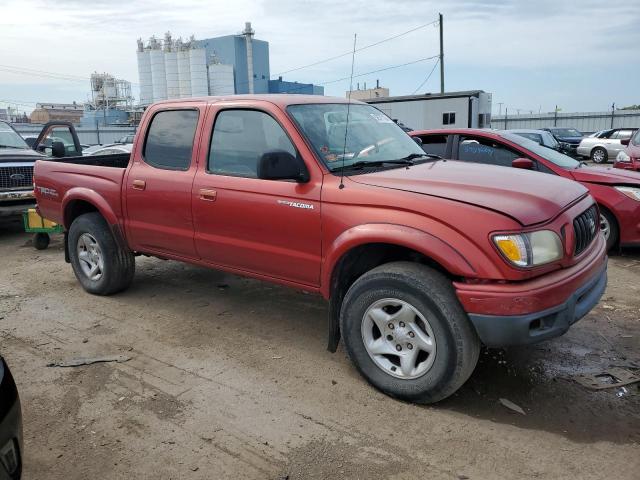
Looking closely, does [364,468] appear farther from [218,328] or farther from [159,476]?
[218,328]

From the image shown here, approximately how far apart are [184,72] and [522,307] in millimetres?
52551

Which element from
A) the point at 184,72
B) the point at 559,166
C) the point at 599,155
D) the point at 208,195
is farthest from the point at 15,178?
the point at 184,72

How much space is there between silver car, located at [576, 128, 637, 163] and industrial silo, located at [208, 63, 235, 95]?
3545cm

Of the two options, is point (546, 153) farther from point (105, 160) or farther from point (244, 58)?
point (244, 58)

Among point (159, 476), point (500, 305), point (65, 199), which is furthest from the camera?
point (65, 199)

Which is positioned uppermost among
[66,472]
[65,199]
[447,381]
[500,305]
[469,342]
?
[65,199]

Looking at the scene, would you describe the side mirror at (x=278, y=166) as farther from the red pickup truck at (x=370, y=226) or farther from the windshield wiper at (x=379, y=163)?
the windshield wiper at (x=379, y=163)

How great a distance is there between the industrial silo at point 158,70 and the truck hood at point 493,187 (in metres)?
52.4

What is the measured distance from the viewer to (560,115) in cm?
3744

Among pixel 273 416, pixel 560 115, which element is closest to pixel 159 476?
pixel 273 416

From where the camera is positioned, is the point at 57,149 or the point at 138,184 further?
the point at 57,149

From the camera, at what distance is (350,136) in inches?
163

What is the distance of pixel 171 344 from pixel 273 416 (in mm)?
1452

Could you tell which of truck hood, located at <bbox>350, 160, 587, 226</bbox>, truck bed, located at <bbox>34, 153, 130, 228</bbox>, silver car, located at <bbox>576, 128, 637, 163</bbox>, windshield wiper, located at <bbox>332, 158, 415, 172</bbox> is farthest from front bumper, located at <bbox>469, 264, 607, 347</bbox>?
silver car, located at <bbox>576, 128, 637, 163</bbox>
